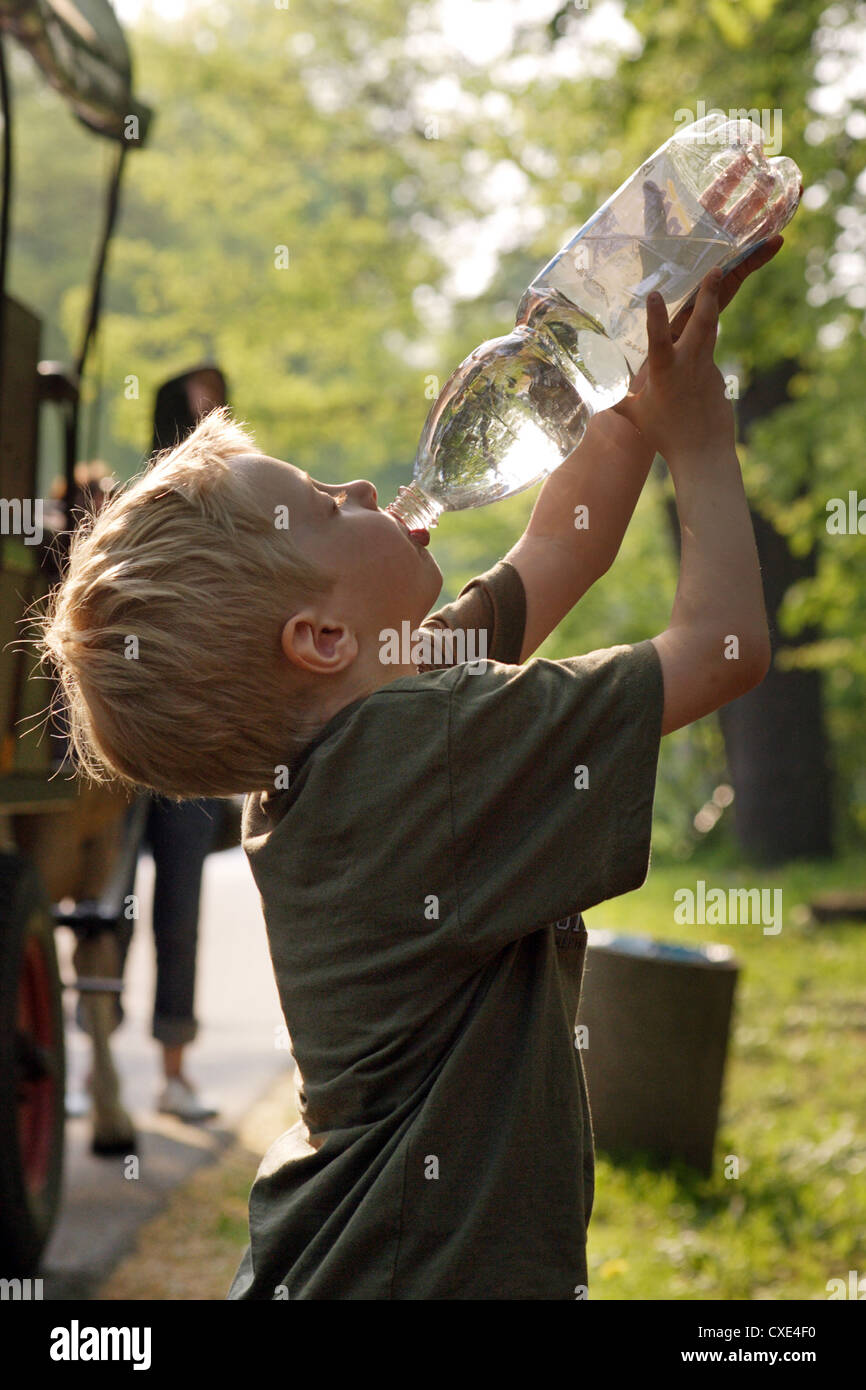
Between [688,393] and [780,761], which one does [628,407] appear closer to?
[688,393]

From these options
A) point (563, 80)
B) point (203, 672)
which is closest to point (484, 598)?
point (203, 672)

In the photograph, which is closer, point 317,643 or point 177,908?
point 317,643

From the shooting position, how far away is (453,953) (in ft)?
5.35

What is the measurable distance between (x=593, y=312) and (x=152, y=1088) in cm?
549

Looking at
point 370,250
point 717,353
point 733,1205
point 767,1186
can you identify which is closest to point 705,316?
point 733,1205

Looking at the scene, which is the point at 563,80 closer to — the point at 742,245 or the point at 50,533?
the point at 50,533

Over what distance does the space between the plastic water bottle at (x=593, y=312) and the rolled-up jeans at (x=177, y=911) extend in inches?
152

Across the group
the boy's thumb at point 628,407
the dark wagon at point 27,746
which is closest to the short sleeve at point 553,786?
the boy's thumb at point 628,407

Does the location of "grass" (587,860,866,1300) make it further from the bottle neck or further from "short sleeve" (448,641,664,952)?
"short sleeve" (448,641,664,952)

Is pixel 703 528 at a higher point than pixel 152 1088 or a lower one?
higher

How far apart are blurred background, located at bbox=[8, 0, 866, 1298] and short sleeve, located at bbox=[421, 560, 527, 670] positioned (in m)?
2.64

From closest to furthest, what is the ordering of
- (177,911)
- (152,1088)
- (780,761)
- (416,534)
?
(416,534) → (177,911) → (152,1088) → (780,761)

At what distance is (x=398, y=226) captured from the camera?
1816 centimetres

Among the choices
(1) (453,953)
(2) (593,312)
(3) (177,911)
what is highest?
(2) (593,312)
